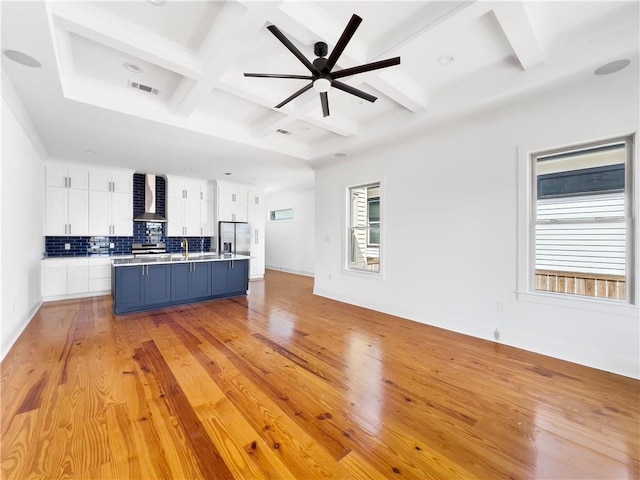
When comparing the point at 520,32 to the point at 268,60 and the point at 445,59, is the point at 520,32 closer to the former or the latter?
the point at 445,59

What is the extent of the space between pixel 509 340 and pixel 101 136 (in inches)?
243

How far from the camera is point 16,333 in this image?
3285 millimetres

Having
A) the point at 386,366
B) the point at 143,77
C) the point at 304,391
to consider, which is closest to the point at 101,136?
the point at 143,77

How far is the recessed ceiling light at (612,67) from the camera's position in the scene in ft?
7.79

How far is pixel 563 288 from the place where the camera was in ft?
9.72

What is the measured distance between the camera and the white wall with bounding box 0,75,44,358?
2.84 meters

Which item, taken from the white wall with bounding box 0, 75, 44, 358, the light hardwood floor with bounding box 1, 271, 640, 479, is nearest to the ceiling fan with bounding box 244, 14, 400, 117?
the light hardwood floor with bounding box 1, 271, 640, 479

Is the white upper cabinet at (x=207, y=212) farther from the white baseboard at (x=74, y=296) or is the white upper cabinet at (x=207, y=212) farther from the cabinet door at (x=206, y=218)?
the white baseboard at (x=74, y=296)

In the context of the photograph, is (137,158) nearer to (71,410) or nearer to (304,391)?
(71,410)

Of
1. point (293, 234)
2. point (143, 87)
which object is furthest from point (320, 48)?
point (293, 234)

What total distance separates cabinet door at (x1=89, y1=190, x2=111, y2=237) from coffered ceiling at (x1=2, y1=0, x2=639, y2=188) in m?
1.69

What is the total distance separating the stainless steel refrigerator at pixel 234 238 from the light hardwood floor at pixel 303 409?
390 centimetres

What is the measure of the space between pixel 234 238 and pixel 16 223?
14.3 feet

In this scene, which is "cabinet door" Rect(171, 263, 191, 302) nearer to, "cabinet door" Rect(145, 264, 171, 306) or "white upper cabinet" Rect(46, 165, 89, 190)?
"cabinet door" Rect(145, 264, 171, 306)
